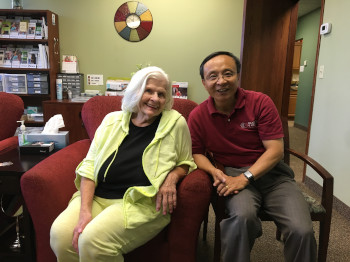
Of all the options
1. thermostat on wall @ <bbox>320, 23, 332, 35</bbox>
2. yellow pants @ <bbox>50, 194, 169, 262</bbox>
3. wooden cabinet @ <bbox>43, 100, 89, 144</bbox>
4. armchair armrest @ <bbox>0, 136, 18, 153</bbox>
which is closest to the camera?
yellow pants @ <bbox>50, 194, 169, 262</bbox>

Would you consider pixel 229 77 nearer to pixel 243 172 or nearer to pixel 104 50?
pixel 243 172

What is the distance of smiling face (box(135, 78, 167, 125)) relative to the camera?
4.50ft

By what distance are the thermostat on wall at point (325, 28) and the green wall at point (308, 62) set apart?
3437 millimetres

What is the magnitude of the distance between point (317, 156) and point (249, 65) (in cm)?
126

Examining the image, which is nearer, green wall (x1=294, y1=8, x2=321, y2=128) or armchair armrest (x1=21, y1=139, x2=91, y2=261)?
armchair armrest (x1=21, y1=139, x2=91, y2=261)

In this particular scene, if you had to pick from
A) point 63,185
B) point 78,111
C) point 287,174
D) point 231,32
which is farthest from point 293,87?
point 63,185

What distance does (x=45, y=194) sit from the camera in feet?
4.10

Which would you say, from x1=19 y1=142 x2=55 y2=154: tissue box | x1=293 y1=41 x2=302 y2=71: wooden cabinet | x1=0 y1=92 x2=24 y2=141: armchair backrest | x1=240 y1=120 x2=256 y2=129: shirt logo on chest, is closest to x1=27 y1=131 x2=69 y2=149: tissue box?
x1=19 y1=142 x2=55 y2=154: tissue box

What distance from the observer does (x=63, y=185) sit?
1.35 m

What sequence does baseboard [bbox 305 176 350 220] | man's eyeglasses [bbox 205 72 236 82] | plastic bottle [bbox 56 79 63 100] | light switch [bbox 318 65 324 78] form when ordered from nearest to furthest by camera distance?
man's eyeglasses [bbox 205 72 236 82]
baseboard [bbox 305 176 350 220]
light switch [bbox 318 65 324 78]
plastic bottle [bbox 56 79 63 100]

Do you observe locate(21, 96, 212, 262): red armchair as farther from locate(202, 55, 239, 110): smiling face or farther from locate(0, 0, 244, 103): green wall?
locate(0, 0, 244, 103): green wall

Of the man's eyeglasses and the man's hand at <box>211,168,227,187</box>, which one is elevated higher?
the man's eyeglasses

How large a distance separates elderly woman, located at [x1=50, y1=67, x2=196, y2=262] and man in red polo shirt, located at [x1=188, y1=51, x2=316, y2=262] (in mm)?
186

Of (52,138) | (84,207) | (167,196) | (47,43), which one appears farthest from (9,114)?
(47,43)
